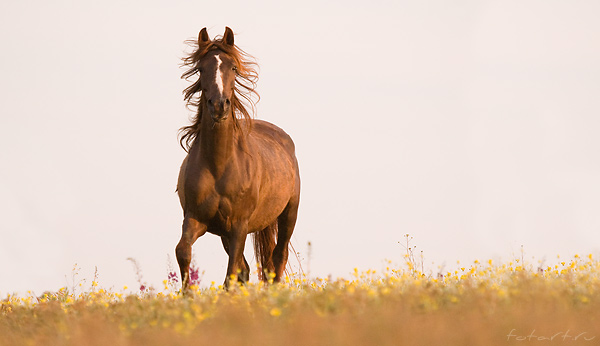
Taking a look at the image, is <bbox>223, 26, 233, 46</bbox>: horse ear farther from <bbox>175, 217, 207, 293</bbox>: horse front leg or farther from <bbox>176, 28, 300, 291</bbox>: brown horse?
<bbox>175, 217, 207, 293</bbox>: horse front leg

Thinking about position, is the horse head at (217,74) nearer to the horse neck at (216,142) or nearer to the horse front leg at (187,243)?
the horse neck at (216,142)

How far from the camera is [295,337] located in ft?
19.2

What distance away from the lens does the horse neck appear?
10.1 m

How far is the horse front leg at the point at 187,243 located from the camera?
9.75 m

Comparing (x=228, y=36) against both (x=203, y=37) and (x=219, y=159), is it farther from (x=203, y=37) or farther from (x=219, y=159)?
(x=219, y=159)

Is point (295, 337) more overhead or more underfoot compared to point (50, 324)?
more underfoot

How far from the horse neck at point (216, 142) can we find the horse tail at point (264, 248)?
10.4ft

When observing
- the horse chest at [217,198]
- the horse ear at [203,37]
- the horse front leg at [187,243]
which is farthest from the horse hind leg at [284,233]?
the horse ear at [203,37]

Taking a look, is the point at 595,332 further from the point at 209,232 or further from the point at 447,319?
the point at 209,232

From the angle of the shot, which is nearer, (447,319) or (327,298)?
(447,319)

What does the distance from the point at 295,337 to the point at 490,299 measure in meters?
2.06

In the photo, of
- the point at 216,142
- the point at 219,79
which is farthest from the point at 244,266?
the point at 219,79

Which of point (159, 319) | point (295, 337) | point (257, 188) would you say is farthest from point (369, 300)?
point (257, 188)

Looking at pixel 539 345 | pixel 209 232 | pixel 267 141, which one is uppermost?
pixel 267 141
